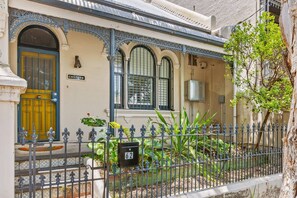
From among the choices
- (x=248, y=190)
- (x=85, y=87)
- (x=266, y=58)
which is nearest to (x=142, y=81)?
(x=85, y=87)

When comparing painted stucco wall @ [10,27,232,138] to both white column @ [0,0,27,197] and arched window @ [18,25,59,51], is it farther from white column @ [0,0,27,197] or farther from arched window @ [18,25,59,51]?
white column @ [0,0,27,197]

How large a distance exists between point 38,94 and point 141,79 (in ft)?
12.6

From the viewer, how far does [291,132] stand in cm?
208

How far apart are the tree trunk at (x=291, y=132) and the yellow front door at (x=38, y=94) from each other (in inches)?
253

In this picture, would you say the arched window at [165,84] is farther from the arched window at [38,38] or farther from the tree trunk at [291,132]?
the tree trunk at [291,132]

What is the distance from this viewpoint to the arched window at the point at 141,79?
9695 mm

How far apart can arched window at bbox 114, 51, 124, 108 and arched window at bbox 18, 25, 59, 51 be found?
2196mm

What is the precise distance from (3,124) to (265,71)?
8379 millimetres

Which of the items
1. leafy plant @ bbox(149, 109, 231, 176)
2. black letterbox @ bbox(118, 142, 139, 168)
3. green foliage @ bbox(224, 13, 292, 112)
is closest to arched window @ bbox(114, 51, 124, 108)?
leafy plant @ bbox(149, 109, 231, 176)

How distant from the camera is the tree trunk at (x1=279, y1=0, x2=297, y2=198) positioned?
80.3 inches

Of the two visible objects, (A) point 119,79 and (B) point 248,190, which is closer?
(B) point 248,190

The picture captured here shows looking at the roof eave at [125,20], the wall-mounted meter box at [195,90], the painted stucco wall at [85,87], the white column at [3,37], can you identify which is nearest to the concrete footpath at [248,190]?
the white column at [3,37]

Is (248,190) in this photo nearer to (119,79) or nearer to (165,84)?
(119,79)

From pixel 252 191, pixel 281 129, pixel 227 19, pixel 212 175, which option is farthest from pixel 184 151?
pixel 227 19
